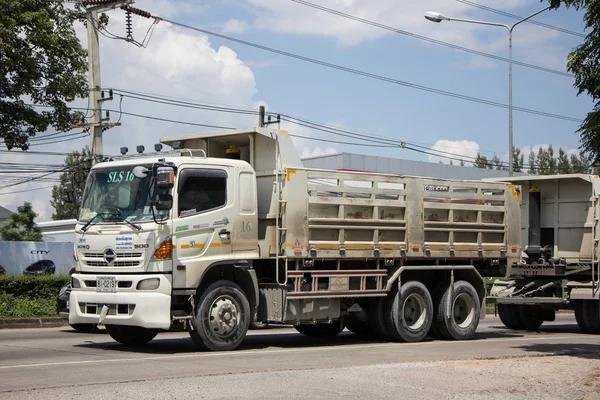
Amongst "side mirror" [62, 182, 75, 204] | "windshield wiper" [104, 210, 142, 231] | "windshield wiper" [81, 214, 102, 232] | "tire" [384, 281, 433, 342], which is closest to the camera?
"windshield wiper" [104, 210, 142, 231]

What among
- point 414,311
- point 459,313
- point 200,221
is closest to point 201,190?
point 200,221

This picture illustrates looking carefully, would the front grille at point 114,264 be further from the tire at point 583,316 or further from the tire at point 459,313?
the tire at point 583,316

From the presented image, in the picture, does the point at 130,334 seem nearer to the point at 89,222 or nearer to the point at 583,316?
the point at 89,222

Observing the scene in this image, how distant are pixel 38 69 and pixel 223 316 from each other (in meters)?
10.8

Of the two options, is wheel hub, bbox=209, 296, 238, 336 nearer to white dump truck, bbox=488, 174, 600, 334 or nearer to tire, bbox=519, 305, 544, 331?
white dump truck, bbox=488, 174, 600, 334

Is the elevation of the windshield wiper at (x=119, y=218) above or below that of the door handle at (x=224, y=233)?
above

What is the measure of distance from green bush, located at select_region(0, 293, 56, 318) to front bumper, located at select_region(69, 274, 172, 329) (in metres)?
7.85

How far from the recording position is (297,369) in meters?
10.6

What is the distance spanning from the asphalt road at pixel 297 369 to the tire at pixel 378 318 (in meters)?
0.44

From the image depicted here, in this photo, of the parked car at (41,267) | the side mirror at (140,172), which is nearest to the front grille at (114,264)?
the side mirror at (140,172)

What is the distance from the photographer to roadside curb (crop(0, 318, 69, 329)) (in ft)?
62.2

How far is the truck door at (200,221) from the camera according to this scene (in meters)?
12.3

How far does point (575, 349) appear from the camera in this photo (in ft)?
45.8

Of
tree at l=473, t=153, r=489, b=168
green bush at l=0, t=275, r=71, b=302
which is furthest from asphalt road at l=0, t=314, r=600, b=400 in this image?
tree at l=473, t=153, r=489, b=168
